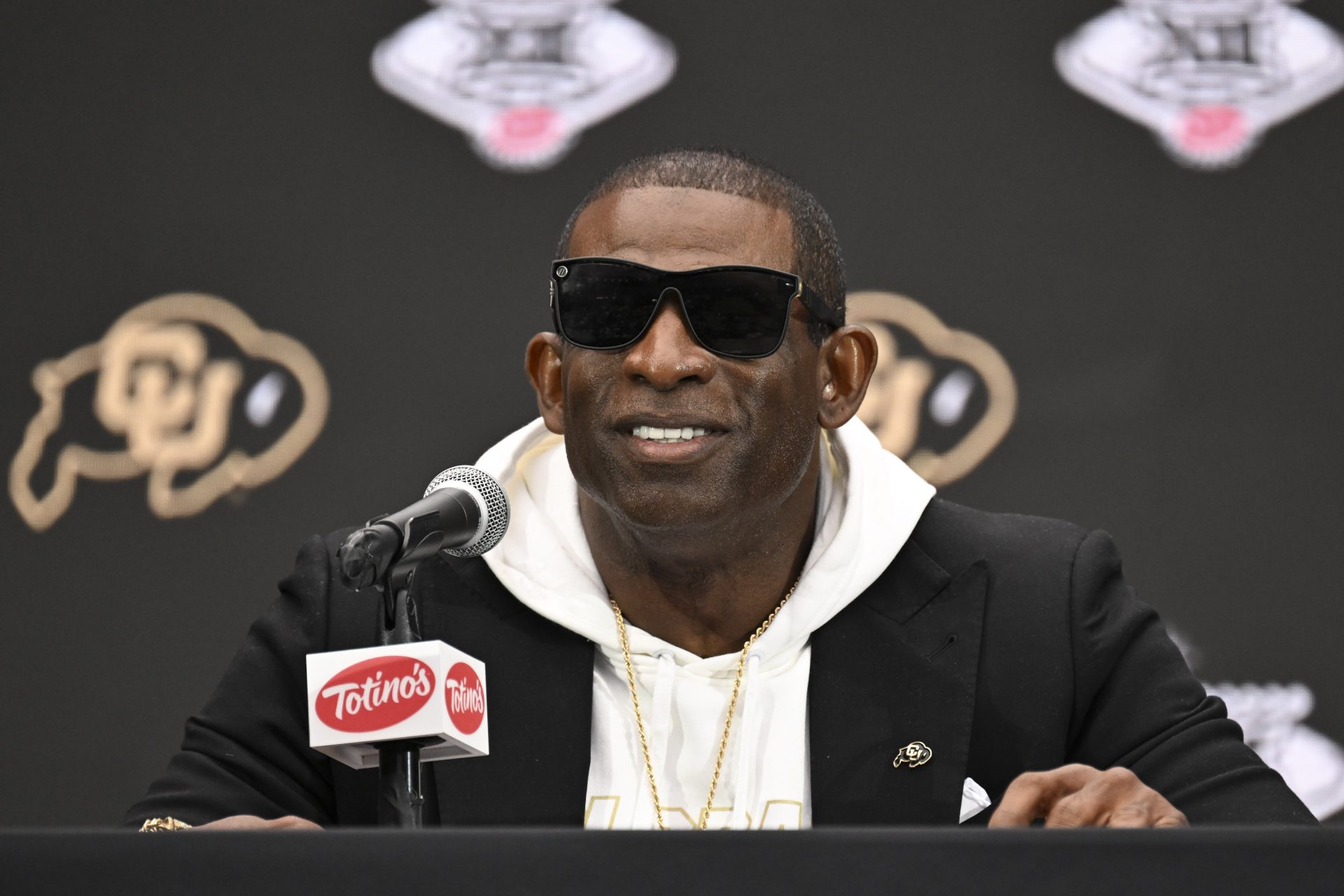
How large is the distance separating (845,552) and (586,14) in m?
1.61

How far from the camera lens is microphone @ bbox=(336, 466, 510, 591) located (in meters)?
1.70

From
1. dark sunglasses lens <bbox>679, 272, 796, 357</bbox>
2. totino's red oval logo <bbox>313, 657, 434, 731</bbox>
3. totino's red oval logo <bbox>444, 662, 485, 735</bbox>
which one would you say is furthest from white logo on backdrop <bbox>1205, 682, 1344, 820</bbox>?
totino's red oval logo <bbox>313, 657, 434, 731</bbox>

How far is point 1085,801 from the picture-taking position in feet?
6.78

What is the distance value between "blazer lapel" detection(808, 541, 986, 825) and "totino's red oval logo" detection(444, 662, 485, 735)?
2.99 ft

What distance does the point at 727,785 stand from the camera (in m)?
2.62

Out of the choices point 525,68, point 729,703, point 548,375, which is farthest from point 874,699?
point 525,68

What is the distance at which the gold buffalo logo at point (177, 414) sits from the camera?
3.61 meters

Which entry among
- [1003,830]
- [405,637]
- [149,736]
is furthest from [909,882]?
[149,736]

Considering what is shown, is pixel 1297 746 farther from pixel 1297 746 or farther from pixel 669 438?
pixel 669 438

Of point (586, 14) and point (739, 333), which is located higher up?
point (586, 14)

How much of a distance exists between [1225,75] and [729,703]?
195 cm

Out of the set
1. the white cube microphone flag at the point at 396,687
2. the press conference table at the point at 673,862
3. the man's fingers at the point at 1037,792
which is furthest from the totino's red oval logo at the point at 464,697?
the man's fingers at the point at 1037,792

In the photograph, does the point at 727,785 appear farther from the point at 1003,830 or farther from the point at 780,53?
the point at 780,53

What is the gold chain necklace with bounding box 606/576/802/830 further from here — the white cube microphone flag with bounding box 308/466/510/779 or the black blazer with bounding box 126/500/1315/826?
the white cube microphone flag with bounding box 308/466/510/779
